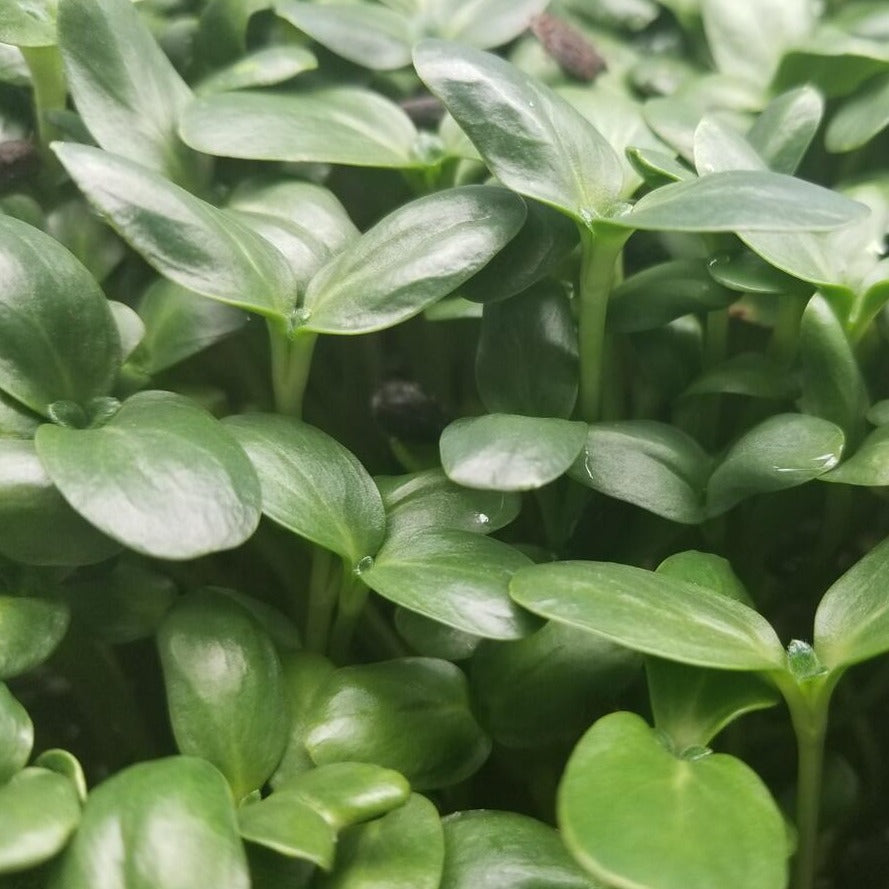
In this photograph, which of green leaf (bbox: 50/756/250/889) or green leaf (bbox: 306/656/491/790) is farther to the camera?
green leaf (bbox: 306/656/491/790)

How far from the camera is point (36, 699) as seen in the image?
0.64 m

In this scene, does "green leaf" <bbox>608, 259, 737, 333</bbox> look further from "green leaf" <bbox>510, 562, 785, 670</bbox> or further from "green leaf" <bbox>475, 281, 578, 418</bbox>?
"green leaf" <bbox>510, 562, 785, 670</bbox>

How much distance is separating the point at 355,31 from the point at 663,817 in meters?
0.62

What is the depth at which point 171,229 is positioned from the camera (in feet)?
1.58

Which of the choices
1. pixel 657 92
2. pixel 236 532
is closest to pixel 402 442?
pixel 236 532

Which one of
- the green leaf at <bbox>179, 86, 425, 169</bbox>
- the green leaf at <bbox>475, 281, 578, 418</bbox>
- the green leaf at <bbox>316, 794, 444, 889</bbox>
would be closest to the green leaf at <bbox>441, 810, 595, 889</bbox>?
the green leaf at <bbox>316, 794, 444, 889</bbox>

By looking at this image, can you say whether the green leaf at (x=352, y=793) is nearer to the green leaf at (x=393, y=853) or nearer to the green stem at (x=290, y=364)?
the green leaf at (x=393, y=853)

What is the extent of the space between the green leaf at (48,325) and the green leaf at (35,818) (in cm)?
20

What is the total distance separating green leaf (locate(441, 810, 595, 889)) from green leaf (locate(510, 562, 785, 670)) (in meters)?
0.09

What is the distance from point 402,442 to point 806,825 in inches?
12.9

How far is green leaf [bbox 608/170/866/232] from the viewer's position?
44cm

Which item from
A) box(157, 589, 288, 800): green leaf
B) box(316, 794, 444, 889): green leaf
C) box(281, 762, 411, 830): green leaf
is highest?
box(281, 762, 411, 830): green leaf

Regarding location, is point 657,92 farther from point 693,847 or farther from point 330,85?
point 693,847

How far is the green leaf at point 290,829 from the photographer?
366 millimetres
